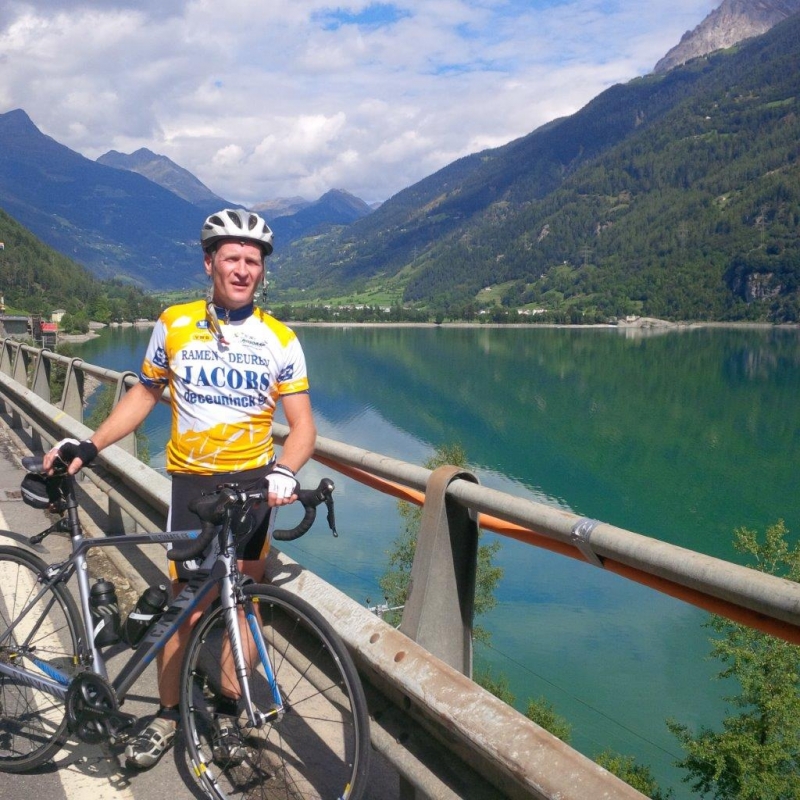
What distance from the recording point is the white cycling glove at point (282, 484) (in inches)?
99.3

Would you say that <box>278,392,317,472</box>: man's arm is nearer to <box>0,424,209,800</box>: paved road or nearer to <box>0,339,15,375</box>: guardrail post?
<box>0,424,209,800</box>: paved road

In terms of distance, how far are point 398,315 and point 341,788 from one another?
198077 millimetres

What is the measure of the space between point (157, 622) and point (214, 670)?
0.94 ft

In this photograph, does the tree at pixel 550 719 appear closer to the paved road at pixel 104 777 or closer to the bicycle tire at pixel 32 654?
the paved road at pixel 104 777

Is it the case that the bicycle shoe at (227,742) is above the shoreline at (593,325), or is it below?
above

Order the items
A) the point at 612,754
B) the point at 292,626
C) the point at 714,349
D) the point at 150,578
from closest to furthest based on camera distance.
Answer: the point at 292,626 → the point at 150,578 → the point at 612,754 → the point at 714,349

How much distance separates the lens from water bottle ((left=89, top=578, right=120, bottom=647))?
3.00 metres

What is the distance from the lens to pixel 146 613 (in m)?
2.84

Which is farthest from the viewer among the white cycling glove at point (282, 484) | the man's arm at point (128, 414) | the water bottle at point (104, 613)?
the man's arm at point (128, 414)

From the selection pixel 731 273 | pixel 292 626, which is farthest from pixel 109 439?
pixel 731 273

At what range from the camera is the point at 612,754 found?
20609mm

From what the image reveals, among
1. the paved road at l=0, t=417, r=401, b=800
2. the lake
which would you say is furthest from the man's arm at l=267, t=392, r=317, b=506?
the lake

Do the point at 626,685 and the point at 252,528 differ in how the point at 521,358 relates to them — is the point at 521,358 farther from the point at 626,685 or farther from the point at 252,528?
the point at 252,528

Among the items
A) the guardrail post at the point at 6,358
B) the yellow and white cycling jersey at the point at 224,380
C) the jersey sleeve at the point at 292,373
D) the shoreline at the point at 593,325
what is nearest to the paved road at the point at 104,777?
the yellow and white cycling jersey at the point at 224,380
